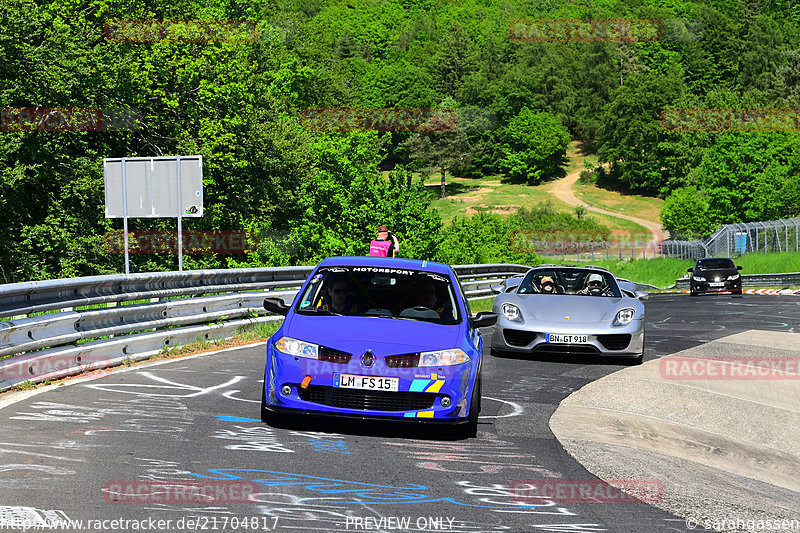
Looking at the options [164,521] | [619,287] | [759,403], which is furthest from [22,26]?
[164,521]

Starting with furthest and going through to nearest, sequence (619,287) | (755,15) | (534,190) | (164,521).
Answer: (755,15), (534,190), (619,287), (164,521)

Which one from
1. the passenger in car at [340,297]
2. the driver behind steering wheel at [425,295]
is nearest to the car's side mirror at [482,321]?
the driver behind steering wheel at [425,295]

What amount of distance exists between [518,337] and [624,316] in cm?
150

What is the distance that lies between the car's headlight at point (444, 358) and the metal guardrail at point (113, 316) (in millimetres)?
4087

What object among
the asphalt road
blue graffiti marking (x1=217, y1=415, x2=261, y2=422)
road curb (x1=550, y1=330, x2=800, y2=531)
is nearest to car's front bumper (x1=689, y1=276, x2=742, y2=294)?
road curb (x1=550, y1=330, x2=800, y2=531)

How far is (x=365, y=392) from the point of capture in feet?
23.9

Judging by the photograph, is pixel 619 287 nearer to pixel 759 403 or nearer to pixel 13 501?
pixel 759 403

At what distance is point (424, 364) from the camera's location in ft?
24.4

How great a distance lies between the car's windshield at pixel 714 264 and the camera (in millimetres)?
37531

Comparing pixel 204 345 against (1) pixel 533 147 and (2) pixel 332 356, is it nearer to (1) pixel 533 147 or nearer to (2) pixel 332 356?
(2) pixel 332 356

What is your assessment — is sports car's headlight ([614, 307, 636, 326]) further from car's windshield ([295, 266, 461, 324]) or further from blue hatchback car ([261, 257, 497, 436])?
blue hatchback car ([261, 257, 497, 436])

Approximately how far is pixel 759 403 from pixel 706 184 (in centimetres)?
9138

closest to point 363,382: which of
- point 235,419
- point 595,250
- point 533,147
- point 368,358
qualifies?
point 368,358

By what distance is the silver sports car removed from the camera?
42.8ft
